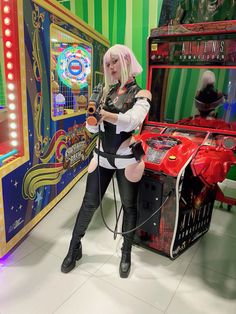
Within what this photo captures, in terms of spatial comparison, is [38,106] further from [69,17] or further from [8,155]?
[69,17]

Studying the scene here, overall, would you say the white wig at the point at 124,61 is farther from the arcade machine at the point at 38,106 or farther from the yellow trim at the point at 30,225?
the yellow trim at the point at 30,225

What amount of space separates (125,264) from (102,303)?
0.99 ft

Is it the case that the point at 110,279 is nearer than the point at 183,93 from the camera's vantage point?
Yes

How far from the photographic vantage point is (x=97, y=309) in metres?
1.47

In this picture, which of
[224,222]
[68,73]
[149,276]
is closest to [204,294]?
[149,276]

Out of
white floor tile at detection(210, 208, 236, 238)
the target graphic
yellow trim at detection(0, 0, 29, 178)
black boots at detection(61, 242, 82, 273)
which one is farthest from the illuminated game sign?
black boots at detection(61, 242, 82, 273)

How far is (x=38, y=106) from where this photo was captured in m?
2.09

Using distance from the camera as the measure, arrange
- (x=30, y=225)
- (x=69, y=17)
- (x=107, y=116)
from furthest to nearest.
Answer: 1. (x=69, y=17)
2. (x=30, y=225)
3. (x=107, y=116)

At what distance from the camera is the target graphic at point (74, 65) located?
249cm

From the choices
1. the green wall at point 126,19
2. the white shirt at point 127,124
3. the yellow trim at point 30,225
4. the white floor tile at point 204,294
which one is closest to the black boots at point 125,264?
the white floor tile at point 204,294

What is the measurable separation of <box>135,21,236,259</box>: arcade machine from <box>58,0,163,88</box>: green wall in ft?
3.81

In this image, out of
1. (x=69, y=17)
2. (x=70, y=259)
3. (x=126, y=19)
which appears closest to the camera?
(x=70, y=259)

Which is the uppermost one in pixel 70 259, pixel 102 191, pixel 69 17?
pixel 69 17

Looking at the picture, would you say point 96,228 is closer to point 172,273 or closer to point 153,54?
point 172,273
